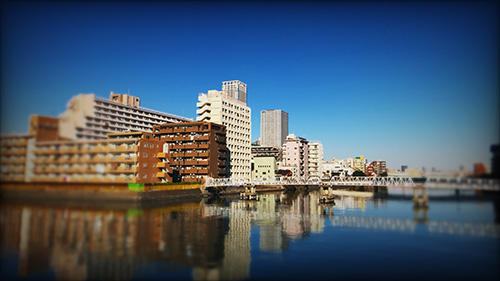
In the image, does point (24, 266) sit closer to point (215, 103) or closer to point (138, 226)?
point (138, 226)

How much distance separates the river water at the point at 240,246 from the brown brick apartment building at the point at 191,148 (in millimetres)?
28936

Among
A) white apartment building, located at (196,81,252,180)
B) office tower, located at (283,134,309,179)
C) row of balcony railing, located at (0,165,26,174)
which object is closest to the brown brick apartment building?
white apartment building, located at (196,81,252,180)

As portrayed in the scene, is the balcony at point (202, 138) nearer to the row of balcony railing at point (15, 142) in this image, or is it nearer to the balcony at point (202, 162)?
the balcony at point (202, 162)

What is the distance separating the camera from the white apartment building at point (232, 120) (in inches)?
2869

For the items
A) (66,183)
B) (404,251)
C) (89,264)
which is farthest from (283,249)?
(66,183)

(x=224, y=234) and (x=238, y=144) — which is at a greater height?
(x=238, y=144)

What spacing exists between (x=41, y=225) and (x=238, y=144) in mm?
59561

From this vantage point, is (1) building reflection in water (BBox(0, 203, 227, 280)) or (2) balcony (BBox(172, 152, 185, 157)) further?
(2) balcony (BBox(172, 152, 185, 157))

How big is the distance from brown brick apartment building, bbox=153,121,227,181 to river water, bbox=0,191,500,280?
28.9 metres

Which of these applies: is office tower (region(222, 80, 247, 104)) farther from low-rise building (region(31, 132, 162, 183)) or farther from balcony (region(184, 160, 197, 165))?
low-rise building (region(31, 132, 162, 183))

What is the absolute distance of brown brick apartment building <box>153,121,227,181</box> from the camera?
197 feet

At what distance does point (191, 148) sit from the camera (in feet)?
200

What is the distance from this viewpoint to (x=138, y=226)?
26.4 meters

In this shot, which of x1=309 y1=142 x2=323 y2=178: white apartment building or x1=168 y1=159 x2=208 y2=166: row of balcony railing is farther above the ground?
x1=309 y1=142 x2=323 y2=178: white apartment building
